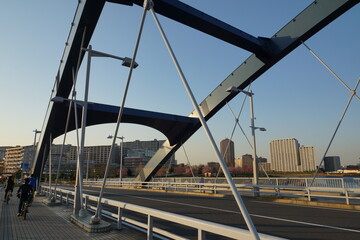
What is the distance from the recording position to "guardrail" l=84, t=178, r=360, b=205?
13099 millimetres

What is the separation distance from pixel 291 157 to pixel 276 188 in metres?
120

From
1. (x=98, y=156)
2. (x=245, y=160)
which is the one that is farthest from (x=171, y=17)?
(x=98, y=156)

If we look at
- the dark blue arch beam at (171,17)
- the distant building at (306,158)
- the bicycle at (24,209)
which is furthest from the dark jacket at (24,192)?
the distant building at (306,158)

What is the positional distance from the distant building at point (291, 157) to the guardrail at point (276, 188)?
347 ft

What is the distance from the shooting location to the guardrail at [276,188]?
1310 centimetres

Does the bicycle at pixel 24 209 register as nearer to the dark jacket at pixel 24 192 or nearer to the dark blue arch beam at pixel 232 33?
the dark jacket at pixel 24 192

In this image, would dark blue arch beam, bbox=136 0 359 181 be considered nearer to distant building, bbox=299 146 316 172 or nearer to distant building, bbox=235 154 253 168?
distant building, bbox=299 146 316 172

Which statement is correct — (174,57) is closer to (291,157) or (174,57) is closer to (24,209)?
(24,209)

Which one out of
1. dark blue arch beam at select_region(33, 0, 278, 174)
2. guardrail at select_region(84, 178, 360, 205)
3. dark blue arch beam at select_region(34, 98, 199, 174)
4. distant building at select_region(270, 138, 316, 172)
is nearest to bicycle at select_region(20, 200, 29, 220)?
dark blue arch beam at select_region(33, 0, 278, 174)

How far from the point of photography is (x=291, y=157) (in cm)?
12850

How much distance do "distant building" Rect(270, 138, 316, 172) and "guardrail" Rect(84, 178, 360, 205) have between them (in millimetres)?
105780

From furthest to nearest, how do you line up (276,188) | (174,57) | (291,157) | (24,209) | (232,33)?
(291,157)
(276,188)
(232,33)
(24,209)
(174,57)

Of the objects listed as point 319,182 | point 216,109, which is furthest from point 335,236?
point 216,109

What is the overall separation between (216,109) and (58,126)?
52.7 ft
